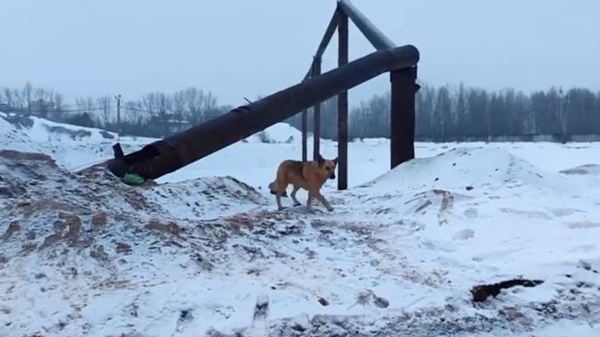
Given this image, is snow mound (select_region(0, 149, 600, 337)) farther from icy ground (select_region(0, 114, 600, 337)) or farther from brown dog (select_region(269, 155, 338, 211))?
brown dog (select_region(269, 155, 338, 211))

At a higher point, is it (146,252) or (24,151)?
(24,151)

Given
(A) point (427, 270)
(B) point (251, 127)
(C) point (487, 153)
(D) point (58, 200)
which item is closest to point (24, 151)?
(D) point (58, 200)

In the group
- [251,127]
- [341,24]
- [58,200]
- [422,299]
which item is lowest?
[422,299]

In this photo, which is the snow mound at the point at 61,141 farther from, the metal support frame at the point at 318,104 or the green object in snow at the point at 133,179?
the metal support frame at the point at 318,104

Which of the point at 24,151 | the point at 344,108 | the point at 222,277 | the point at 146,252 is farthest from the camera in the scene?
the point at 344,108

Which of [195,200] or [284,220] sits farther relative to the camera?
[195,200]

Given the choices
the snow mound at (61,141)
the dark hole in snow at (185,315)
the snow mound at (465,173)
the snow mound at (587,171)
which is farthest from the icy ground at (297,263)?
the snow mound at (587,171)

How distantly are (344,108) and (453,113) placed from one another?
4451 centimetres

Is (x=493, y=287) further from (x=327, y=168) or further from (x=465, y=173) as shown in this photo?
(x=465, y=173)

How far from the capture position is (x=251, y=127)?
29.5ft

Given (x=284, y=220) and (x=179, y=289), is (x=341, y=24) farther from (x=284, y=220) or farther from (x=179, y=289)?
(x=179, y=289)

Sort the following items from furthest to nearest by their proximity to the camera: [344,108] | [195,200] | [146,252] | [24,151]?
[344,108] < [195,200] < [24,151] < [146,252]

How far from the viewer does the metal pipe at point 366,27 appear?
11.4 meters

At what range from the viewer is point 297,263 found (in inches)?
192
